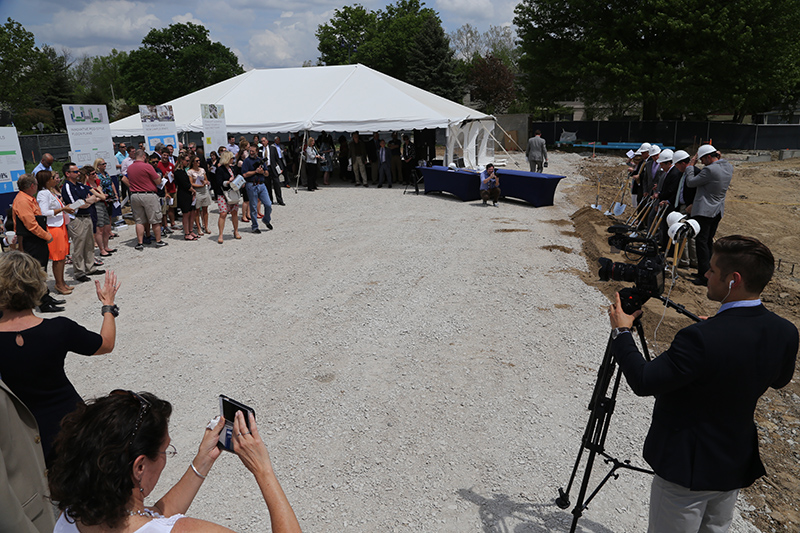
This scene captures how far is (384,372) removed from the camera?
5.50 m

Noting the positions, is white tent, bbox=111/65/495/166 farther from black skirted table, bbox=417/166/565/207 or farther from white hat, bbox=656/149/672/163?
white hat, bbox=656/149/672/163

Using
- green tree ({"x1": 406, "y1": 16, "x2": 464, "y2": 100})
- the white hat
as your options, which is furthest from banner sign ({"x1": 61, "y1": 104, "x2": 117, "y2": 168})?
green tree ({"x1": 406, "y1": 16, "x2": 464, "y2": 100})

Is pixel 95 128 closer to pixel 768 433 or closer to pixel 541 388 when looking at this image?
pixel 541 388

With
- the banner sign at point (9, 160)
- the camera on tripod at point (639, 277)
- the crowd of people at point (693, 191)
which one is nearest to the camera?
the camera on tripod at point (639, 277)

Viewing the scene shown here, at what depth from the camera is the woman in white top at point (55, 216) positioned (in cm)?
764

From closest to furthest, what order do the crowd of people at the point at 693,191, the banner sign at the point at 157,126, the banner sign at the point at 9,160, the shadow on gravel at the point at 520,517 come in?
the shadow on gravel at the point at 520,517, the crowd of people at the point at 693,191, the banner sign at the point at 9,160, the banner sign at the point at 157,126

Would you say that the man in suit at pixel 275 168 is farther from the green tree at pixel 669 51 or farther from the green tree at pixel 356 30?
the green tree at pixel 356 30

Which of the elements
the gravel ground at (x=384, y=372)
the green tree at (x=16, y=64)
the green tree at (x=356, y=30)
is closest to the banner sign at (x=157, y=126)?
the gravel ground at (x=384, y=372)

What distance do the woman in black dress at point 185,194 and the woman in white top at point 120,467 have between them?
9.91 metres

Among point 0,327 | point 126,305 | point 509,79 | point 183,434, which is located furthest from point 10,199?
point 509,79

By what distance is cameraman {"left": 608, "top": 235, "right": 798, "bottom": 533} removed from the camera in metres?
2.15

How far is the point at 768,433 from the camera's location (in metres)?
4.46

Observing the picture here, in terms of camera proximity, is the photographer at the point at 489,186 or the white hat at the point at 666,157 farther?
the photographer at the point at 489,186

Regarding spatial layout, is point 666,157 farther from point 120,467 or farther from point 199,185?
point 120,467
